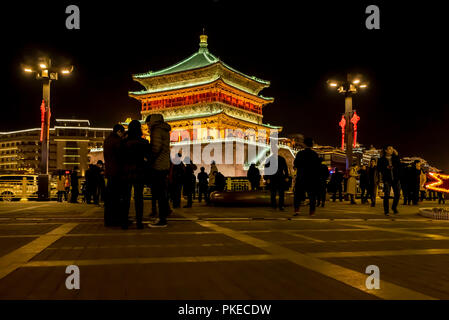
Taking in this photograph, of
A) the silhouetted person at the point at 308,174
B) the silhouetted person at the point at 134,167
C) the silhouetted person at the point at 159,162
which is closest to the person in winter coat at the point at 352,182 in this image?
the silhouetted person at the point at 308,174

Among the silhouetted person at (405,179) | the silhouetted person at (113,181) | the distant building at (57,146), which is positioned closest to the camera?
the silhouetted person at (113,181)

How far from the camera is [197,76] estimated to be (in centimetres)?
4694

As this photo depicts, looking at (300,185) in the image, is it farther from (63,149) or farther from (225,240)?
(63,149)

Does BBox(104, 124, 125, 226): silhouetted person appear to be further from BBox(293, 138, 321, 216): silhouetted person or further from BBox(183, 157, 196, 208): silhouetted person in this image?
BBox(183, 157, 196, 208): silhouetted person

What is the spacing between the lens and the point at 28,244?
4.43 m

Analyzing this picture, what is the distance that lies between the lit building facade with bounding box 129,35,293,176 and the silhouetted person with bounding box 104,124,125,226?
34.3 meters

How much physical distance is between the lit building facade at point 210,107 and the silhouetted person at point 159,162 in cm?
3415

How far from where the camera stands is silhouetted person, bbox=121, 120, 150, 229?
6125 mm

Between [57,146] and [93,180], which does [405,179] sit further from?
[57,146]

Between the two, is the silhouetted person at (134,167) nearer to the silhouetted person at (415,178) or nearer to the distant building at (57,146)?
the silhouetted person at (415,178)

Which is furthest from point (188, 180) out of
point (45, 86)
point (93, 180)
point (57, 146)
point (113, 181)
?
point (57, 146)

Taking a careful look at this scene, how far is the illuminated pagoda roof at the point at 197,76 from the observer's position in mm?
45634

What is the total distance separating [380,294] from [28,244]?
3796mm
